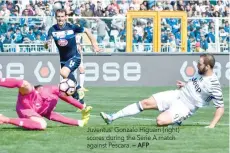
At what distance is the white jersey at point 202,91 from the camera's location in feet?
48.3

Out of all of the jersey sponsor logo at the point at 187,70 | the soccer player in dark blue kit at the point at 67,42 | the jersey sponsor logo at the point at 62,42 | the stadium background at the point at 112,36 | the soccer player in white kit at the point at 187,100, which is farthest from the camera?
the jersey sponsor logo at the point at 187,70

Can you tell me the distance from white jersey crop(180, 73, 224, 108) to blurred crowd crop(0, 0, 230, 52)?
12.8 m

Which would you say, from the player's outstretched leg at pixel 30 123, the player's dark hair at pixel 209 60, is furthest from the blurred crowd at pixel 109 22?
the player's outstretched leg at pixel 30 123

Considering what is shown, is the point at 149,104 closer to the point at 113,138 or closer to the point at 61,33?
the point at 113,138

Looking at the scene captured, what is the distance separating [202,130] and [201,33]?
15.9 metres

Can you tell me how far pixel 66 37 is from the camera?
62.2 ft

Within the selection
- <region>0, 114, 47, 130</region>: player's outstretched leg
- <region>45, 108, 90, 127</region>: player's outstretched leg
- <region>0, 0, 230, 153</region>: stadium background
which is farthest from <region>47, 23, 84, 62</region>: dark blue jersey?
<region>0, 114, 47, 130</region>: player's outstretched leg

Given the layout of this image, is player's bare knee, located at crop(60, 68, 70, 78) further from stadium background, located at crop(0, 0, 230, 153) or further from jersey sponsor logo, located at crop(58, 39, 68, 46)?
stadium background, located at crop(0, 0, 230, 153)

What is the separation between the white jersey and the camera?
1473 centimetres

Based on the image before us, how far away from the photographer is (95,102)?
21859 millimetres

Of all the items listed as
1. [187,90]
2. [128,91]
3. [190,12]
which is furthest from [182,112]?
[190,12]

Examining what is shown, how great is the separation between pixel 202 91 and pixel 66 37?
195 inches

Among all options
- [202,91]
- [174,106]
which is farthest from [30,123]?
[202,91]

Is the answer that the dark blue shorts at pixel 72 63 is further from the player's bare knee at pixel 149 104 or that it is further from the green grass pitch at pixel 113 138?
the player's bare knee at pixel 149 104
